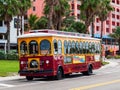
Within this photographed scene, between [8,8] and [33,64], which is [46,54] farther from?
[8,8]

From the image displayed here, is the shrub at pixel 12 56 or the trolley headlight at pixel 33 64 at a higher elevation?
the trolley headlight at pixel 33 64

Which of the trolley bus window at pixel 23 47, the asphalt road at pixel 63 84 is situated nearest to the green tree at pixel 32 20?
the trolley bus window at pixel 23 47

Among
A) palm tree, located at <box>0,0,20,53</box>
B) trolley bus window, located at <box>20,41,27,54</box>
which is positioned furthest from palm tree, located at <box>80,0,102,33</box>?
trolley bus window, located at <box>20,41,27,54</box>

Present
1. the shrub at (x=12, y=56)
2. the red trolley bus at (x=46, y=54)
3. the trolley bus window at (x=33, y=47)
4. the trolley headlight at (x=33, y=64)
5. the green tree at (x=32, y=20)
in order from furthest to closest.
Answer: the green tree at (x=32, y=20), the shrub at (x=12, y=56), the trolley bus window at (x=33, y=47), the trolley headlight at (x=33, y=64), the red trolley bus at (x=46, y=54)

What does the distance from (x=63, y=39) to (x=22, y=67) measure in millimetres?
3358

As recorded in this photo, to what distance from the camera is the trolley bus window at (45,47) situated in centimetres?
2612

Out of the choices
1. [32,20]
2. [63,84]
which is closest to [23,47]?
[63,84]

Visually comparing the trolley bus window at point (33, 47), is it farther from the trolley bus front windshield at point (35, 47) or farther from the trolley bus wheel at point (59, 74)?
the trolley bus wheel at point (59, 74)

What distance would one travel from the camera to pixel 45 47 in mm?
26219

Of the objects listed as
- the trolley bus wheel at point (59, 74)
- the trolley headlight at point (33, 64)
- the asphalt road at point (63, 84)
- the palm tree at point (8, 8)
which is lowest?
the asphalt road at point (63, 84)

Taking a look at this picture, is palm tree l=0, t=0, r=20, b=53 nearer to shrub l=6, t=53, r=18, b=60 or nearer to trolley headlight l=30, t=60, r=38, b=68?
shrub l=6, t=53, r=18, b=60

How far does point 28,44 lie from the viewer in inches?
1054

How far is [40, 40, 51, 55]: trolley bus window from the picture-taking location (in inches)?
1029

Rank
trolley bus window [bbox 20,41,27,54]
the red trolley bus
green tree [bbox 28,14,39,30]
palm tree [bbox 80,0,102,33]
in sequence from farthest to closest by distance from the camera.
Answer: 1. green tree [bbox 28,14,39,30]
2. palm tree [bbox 80,0,102,33]
3. trolley bus window [bbox 20,41,27,54]
4. the red trolley bus
